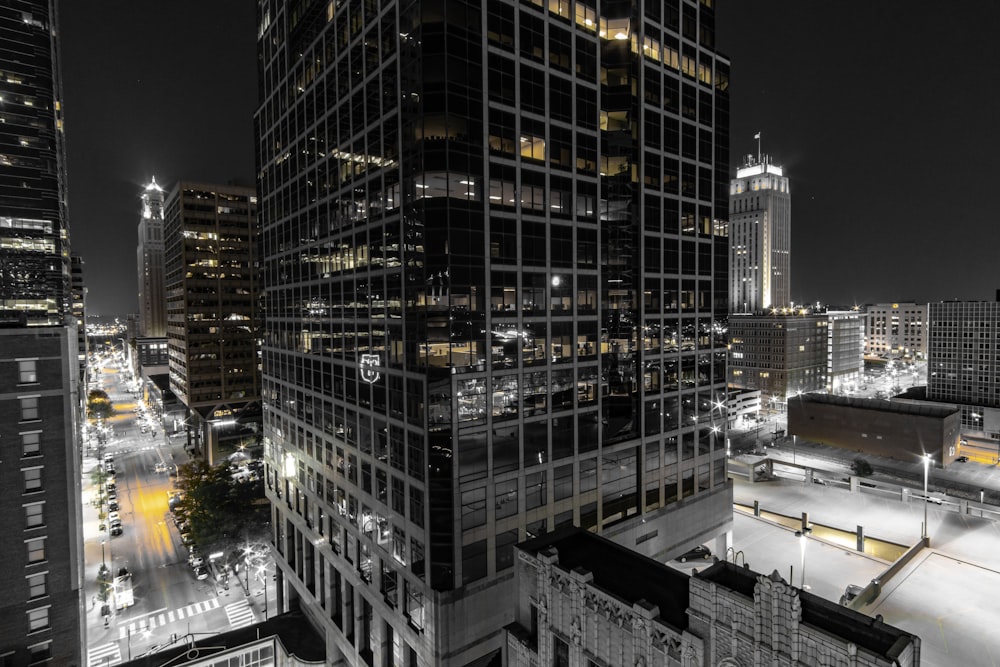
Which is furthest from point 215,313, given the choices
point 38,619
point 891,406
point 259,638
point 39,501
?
point 891,406

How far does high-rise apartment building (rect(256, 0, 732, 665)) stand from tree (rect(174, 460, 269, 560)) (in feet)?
37.5

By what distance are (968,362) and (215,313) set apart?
7339 inches

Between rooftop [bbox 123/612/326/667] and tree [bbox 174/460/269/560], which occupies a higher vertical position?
tree [bbox 174/460/269/560]

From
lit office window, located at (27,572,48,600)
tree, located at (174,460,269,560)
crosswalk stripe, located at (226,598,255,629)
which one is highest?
lit office window, located at (27,572,48,600)

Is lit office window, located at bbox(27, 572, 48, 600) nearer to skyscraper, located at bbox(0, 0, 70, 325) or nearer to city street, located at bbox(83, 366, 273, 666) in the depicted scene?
city street, located at bbox(83, 366, 273, 666)

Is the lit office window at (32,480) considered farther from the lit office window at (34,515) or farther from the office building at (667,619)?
the office building at (667,619)

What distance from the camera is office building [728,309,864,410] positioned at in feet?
512

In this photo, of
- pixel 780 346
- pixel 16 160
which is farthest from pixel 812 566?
pixel 780 346

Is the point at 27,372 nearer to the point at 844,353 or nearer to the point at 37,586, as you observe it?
the point at 37,586

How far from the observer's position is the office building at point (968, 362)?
119 m

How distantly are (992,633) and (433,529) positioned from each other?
147 feet

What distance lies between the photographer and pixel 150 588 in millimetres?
64688

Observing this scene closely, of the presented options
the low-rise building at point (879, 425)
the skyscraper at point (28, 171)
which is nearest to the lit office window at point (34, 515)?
the skyscraper at point (28, 171)

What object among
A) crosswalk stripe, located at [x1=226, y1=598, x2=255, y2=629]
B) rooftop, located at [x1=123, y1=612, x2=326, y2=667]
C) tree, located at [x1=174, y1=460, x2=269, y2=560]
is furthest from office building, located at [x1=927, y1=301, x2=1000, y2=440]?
tree, located at [x1=174, y1=460, x2=269, y2=560]
